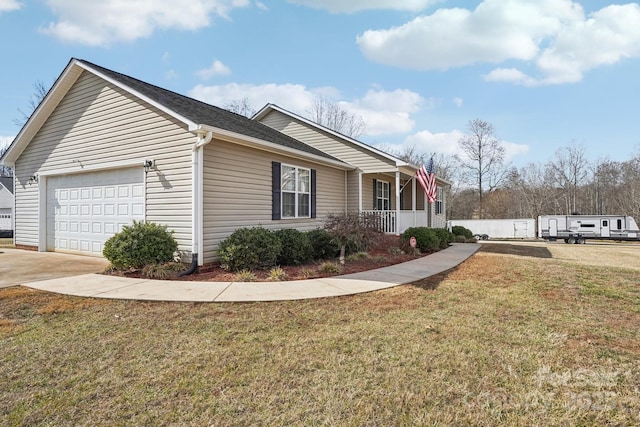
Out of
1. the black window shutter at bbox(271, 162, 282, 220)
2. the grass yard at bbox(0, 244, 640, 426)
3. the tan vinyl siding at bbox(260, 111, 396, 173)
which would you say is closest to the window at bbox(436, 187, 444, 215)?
the tan vinyl siding at bbox(260, 111, 396, 173)

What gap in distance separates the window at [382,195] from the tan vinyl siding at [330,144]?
80.8 inches

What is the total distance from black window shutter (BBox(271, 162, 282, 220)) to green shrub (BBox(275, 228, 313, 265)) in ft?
3.86

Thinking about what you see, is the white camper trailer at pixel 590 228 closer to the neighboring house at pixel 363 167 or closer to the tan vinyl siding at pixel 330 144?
the neighboring house at pixel 363 167

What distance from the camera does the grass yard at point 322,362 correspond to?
240 cm

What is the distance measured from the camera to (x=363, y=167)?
13805 mm

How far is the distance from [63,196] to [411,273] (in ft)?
34.6

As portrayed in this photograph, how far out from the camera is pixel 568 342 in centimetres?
372

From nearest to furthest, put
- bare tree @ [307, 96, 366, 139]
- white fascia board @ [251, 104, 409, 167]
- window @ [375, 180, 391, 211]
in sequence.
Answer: white fascia board @ [251, 104, 409, 167]
window @ [375, 180, 391, 211]
bare tree @ [307, 96, 366, 139]

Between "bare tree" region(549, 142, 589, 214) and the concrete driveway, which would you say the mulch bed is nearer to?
the concrete driveway

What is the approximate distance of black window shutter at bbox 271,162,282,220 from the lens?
9.70m

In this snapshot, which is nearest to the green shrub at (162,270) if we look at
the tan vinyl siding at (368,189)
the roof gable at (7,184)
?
the tan vinyl siding at (368,189)

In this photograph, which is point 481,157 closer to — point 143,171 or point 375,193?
point 375,193

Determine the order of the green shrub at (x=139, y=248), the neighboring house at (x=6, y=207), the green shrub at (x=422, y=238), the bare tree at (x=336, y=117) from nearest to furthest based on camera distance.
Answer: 1. the green shrub at (x=139, y=248)
2. the green shrub at (x=422, y=238)
3. the neighboring house at (x=6, y=207)
4. the bare tree at (x=336, y=117)

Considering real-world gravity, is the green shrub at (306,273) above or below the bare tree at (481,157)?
below
